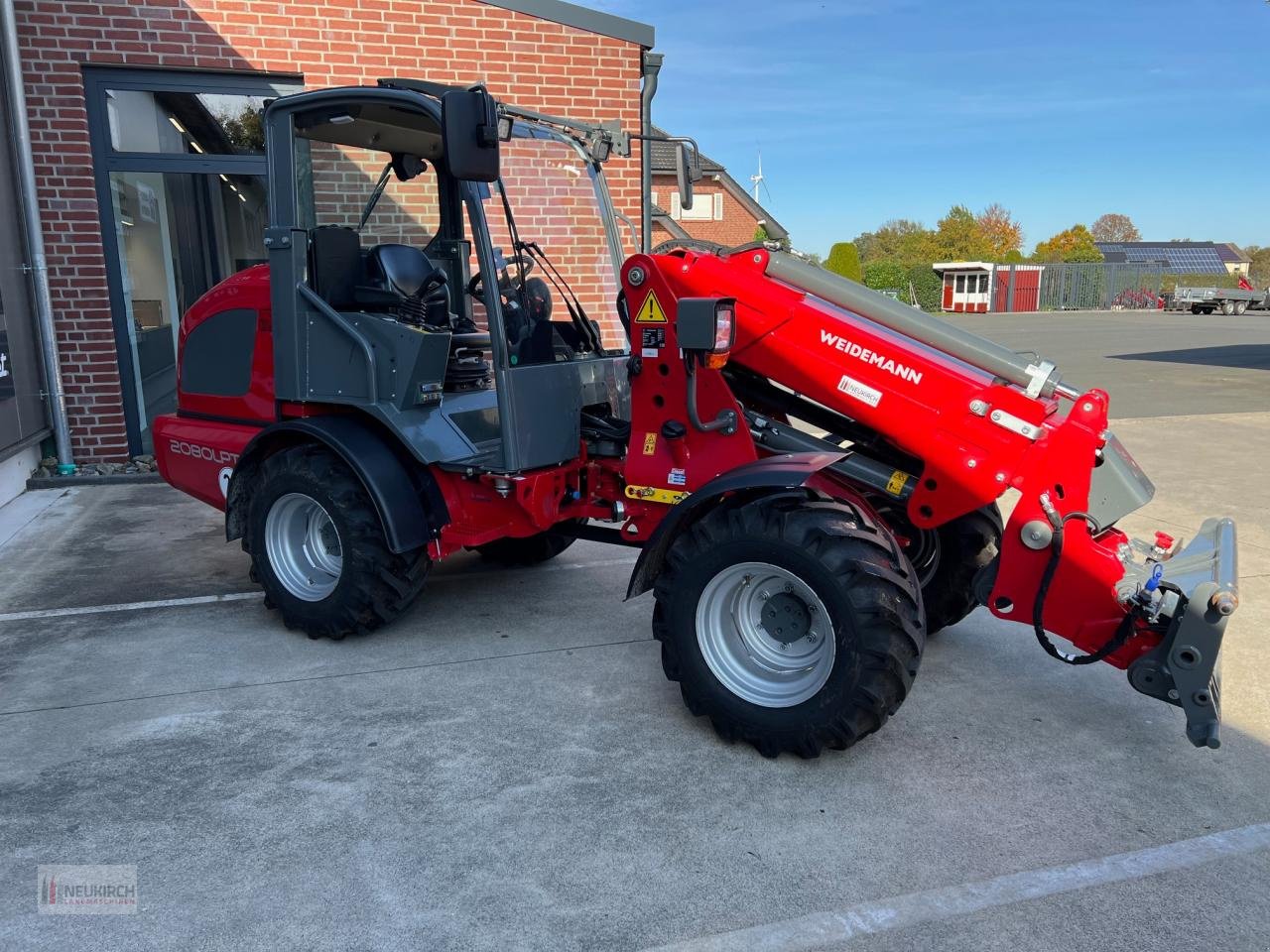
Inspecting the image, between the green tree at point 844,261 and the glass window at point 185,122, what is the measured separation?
25373 mm

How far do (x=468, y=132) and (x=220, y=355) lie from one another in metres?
2.20

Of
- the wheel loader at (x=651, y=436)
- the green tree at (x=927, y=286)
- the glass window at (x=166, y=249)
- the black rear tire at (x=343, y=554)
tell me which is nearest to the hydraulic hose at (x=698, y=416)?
the wheel loader at (x=651, y=436)

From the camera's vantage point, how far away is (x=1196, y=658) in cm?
291

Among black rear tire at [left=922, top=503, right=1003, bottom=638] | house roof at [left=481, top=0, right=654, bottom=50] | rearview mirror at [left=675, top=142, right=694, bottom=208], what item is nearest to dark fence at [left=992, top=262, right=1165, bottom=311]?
house roof at [left=481, top=0, right=654, bottom=50]

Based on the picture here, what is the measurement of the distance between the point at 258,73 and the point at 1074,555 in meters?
7.36

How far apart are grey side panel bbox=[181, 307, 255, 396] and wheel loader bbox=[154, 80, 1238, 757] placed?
0.02 meters

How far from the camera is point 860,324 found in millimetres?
3570

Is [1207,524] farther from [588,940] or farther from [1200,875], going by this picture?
[588,940]

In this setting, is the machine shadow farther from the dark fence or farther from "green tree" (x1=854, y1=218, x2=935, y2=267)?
"green tree" (x1=854, y1=218, x2=935, y2=267)

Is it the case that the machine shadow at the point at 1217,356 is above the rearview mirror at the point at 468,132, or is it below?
below

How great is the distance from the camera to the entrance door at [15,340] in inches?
276

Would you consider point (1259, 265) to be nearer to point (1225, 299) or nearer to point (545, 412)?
point (1225, 299)

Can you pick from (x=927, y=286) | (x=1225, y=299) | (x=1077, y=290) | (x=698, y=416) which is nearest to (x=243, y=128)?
(x=698, y=416)

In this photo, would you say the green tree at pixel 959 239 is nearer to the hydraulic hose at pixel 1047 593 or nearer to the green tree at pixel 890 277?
the green tree at pixel 890 277
